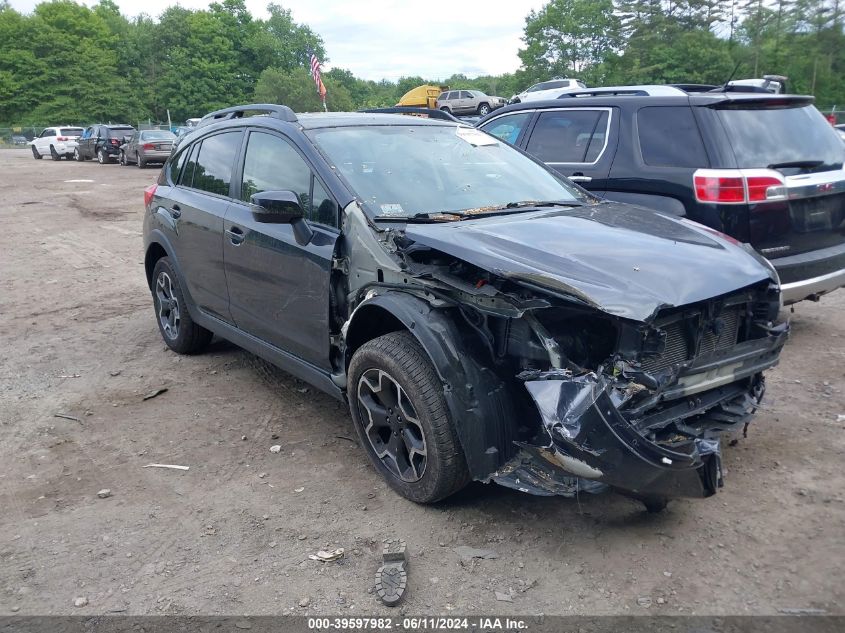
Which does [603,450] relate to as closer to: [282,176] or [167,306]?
[282,176]

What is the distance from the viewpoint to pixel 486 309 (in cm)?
299

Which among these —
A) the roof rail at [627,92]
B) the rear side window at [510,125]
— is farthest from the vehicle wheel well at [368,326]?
the rear side window at [510,125]

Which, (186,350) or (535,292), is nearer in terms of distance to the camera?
(535,292)

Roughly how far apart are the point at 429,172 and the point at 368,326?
106 centimetres

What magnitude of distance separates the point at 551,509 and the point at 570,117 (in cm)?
428

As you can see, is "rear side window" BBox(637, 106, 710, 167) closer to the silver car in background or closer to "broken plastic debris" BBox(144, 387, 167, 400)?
Result: "broken plastic debris" BBox(144, 387, 167, 400)

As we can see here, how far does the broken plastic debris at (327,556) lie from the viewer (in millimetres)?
3059

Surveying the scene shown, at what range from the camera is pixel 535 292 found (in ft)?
9.70

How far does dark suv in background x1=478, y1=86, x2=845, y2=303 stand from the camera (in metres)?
5.03

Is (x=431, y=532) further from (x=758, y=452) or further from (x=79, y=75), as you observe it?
(x=79, y=75)

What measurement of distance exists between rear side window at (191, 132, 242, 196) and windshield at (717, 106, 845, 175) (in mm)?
3631

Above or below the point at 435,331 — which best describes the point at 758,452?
below

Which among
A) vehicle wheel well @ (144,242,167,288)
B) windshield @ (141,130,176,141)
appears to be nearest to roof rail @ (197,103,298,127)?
vehicle wheel well @ (144,242,167,288)

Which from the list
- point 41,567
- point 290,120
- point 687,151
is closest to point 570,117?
point 687,151
